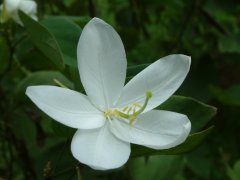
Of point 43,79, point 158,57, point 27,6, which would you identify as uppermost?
point 27,6

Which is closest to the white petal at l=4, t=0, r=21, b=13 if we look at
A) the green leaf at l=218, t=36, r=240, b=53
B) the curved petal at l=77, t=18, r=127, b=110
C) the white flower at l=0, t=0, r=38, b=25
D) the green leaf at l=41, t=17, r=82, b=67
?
the white flower at l=0, t=0, r=38, b=25

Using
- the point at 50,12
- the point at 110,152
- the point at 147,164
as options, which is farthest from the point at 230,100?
the point at 110,152

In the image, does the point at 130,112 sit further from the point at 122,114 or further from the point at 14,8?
the point at 14,8

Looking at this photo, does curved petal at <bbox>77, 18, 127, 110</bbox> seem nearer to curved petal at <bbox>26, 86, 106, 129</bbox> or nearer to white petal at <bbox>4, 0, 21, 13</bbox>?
curved petal at <bbox>26, 86, 106, 129</bbox>

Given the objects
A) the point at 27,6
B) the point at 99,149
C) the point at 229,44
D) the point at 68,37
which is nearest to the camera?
the point at 99,149

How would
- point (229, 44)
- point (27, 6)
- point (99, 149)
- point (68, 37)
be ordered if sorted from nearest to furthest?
point (99, 149) < point (68, 37) < point (27, 6) < point (229, 44)

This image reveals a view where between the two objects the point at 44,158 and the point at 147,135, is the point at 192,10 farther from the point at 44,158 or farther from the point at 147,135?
the point at 147,135

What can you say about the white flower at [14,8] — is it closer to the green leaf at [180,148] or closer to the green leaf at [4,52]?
the green leaf at [4,52]

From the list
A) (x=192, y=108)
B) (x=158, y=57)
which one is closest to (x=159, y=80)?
(x=192, y=108)

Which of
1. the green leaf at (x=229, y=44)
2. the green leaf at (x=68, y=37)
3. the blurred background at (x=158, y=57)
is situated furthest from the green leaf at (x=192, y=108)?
the green leaf at (x=229, y=44)
